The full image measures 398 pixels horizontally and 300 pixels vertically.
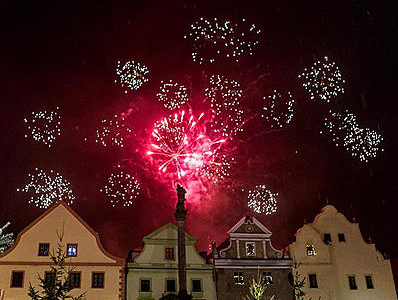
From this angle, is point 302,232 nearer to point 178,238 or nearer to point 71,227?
point 178,238

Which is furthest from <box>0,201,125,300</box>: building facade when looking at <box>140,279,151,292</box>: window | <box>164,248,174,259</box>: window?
<box>164,248,174,259</box>: window

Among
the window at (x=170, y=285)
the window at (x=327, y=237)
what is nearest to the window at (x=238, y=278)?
the window at (x=170, y=285)

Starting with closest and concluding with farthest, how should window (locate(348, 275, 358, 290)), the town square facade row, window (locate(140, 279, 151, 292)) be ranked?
the town square facade row < window (locate(140, 279, 151, 292)) < window (locate(348, 275, 358, 290))

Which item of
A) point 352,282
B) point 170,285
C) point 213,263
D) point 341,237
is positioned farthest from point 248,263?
point 352,282

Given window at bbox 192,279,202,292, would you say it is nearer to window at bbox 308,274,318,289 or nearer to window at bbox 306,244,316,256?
window at bbox 308,274,318,289

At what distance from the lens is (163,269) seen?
42.0 m

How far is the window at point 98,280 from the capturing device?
1570 inches

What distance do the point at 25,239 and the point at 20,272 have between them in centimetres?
254

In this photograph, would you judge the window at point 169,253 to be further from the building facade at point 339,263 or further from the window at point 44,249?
the building facade at point 339,263

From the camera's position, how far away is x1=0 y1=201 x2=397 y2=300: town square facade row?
39.8m

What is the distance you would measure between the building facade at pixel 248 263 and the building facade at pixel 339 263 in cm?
164

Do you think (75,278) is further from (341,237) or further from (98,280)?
(341,237)

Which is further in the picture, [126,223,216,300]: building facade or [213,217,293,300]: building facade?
[213,217,293,300]: building facade

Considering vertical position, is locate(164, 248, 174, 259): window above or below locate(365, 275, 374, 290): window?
above
